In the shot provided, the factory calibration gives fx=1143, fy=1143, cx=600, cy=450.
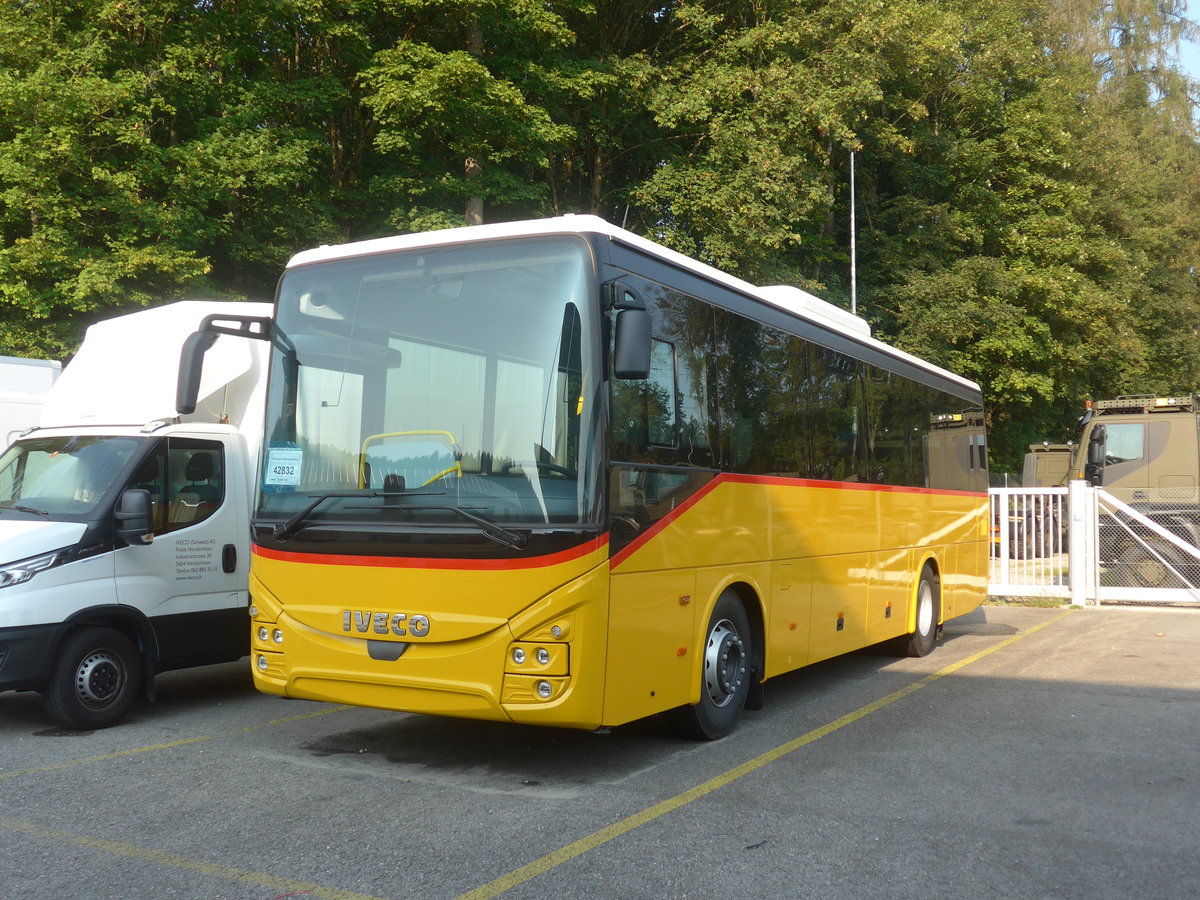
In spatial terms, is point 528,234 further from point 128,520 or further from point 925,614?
point 925,614

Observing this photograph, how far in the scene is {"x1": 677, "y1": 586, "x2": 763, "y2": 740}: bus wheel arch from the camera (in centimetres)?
744

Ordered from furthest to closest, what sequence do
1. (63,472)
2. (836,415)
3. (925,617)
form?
(925,617)
(836,415)
(63,472)

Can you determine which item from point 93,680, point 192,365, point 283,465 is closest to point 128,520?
point 93,680

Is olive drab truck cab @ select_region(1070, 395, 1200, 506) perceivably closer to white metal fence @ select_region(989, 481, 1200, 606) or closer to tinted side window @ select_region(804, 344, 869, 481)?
white metal fence @ select_region(989, 481, 1200, 606)

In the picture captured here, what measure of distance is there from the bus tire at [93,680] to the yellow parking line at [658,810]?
4.46m

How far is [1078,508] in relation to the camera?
1652cm

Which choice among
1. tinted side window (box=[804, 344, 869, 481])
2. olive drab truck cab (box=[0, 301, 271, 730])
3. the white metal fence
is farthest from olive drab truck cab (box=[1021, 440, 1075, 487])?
olive drab truck cab (box=[0, 301, 271, 730])

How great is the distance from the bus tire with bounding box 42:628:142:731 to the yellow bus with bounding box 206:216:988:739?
183cm

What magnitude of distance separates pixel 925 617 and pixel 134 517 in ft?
25.9

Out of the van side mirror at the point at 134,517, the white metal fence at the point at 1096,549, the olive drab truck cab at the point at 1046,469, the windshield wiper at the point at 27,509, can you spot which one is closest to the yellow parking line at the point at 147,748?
the van side mirror at the point at 134,517

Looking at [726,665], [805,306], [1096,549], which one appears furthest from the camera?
[1096,549]

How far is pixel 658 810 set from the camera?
5.91 metres

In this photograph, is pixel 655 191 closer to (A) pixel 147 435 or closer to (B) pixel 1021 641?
(B) pixel 1021 641

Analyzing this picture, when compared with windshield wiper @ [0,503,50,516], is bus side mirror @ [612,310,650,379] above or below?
above
